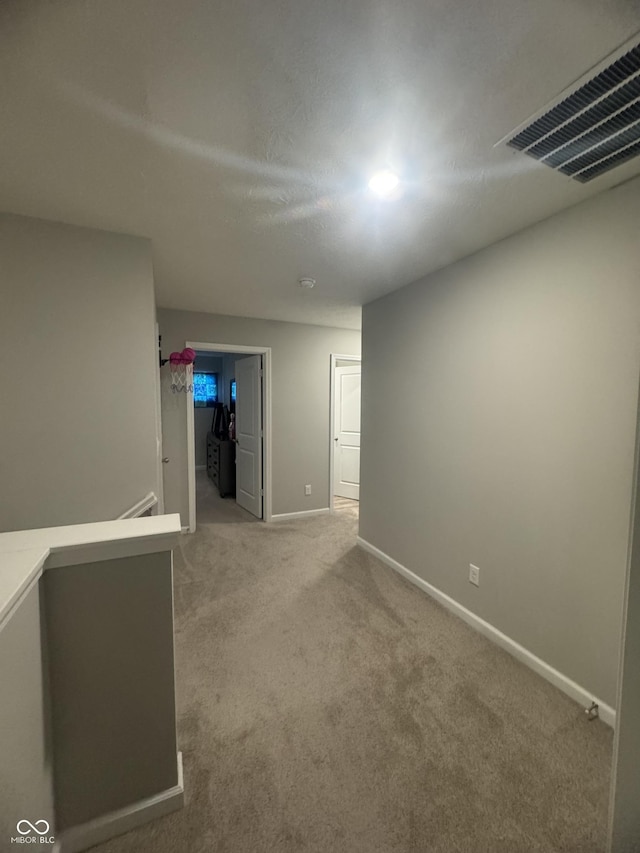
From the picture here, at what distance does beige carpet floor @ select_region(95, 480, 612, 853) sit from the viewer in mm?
1182

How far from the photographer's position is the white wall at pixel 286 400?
3816mm

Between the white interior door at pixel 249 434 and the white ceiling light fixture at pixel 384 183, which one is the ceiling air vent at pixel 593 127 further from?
the white interior door at pixel 249 434

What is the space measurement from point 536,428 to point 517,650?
1285mm

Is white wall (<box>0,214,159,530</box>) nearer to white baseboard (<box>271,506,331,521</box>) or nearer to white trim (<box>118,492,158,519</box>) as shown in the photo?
white trim (<box>118,492,158,519</box>)

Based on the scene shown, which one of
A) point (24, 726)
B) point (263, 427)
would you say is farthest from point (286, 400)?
point (24, 726)

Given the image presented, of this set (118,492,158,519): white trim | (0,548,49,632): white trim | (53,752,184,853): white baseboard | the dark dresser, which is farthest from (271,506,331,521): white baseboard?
(0,548,49,632): white trim

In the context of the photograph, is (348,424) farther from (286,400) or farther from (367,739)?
(367,739)

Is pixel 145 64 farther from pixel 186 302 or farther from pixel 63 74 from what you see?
pixel 186 302

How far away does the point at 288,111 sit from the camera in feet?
3.80

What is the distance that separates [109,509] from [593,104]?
277 cm

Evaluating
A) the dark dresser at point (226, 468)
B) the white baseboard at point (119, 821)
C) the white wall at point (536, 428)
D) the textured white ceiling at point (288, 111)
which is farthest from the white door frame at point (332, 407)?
the white baseboard at point (119, 821)

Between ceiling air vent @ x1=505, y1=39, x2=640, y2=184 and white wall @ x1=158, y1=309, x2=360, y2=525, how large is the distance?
10.5 ft

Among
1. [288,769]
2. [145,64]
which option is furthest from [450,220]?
[288,769]

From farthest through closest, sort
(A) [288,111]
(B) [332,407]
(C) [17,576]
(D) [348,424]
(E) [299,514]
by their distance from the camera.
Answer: (D) [348,424]
(B) [332,407]
(E) [299,514]
(A) [288,111]
(C) [17,576]
